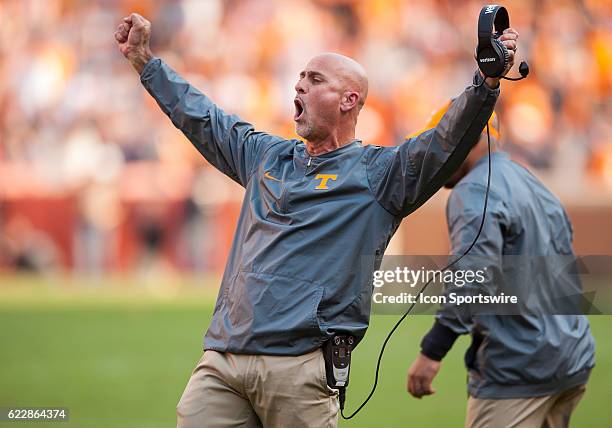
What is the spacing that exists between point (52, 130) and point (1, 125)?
101 cm

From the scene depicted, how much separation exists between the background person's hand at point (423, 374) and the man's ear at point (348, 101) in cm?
133

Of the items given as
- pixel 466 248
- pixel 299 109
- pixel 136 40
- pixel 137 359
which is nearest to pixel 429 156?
pixel 299 109

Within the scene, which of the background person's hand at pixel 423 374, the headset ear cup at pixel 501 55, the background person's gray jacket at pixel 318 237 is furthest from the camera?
the background person's hand at pixel 423 374

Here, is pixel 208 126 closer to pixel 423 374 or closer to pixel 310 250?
pixel 310 250

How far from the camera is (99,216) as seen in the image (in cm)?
1798

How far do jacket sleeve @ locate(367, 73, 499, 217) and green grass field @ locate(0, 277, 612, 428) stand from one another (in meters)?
4.18

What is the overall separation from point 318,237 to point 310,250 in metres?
0.06

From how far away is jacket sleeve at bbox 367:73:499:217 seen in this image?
3885 millimetres

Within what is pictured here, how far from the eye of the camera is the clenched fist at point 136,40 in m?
4.98

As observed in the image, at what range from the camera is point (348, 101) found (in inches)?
182

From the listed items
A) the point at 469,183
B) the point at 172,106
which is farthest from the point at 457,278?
the point at 172,106

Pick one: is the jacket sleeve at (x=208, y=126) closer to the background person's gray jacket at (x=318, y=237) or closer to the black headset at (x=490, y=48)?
the background person's gray jacket at (x=318, y=237)

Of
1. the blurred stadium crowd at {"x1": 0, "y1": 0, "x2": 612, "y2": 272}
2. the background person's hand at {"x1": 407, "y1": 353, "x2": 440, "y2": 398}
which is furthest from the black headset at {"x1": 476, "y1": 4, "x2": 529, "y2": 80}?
the blurred stadium crowd at {"x1": 0, "y1": 0, "x2": 612, "y2": 272}

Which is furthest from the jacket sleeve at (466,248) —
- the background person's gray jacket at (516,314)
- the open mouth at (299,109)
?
the open mouth at (299,109)
